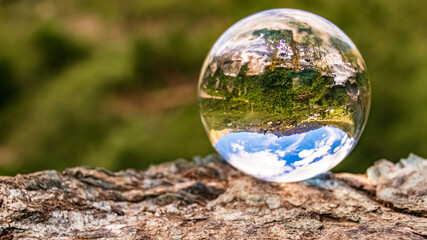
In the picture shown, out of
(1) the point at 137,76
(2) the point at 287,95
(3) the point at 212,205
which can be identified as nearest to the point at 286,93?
(2) the point at 287,95

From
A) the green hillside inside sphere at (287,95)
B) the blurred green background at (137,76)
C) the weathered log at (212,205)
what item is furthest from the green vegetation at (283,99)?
the blurred green background at (137,76)

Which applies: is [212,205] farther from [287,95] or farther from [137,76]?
[137,76]

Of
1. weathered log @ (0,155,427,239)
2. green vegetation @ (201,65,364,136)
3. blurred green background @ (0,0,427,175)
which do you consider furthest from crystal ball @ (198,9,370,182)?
blurred green background @ (0,0,427,175)

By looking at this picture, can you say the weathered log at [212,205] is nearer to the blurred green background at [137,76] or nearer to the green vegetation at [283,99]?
the green vegetation at [283,99]

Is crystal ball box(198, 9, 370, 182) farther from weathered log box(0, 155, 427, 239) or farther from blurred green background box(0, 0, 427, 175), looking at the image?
blurred green background box(0, 0, 427, 175)

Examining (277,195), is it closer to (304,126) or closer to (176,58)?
(304,126)

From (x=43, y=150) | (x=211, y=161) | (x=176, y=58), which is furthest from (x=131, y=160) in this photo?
(x=211, y=161)
